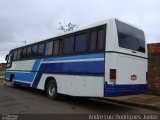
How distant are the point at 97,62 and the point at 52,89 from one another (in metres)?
4.16

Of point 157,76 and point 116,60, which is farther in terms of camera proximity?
point 157,76

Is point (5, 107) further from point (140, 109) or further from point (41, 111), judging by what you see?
point (140, 109)

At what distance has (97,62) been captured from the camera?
34.7ft

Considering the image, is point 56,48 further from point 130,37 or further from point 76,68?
point 130,37

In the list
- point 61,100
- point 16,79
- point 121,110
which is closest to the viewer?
point 121,110

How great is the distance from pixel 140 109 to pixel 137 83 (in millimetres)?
1095

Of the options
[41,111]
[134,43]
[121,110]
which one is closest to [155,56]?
[134,43]

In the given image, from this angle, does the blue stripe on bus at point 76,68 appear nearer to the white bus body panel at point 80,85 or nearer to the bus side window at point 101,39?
the white bus body panel at point 80,85

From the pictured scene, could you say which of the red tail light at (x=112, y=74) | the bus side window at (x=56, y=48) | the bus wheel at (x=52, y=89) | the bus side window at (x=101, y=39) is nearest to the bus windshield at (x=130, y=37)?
the bus side window at (x=101, y=39)

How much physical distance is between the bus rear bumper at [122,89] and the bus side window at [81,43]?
2.12 metres

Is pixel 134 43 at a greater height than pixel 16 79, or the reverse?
pixel 134 43

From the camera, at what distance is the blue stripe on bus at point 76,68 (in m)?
10.5

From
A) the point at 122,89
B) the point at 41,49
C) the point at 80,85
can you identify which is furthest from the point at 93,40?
the point at 41,49

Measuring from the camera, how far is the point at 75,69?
39.0ft
